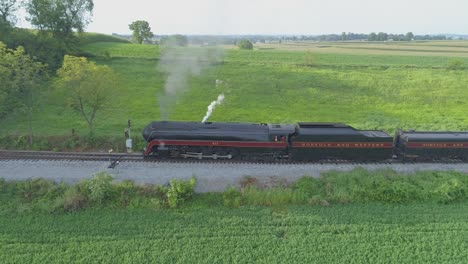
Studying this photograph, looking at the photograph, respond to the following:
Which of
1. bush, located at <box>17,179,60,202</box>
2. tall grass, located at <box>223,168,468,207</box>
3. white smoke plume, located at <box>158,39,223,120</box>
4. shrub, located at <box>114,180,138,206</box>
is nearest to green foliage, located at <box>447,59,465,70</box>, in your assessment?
tall grass, located at <box>223,168,468,207</box>

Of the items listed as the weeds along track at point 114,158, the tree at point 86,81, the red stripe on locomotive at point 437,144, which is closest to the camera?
the weeds along track at point 114,158

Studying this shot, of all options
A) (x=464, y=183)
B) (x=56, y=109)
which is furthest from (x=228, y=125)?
(x=56, y=109)

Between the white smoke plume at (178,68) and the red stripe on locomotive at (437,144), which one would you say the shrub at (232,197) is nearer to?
the white smoke plume at (178,68)

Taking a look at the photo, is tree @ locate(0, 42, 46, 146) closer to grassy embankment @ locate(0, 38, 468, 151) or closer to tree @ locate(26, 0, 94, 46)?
grassy embankment @ locate(0, 38, 468, 151)

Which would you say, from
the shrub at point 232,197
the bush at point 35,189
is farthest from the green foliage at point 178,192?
the bush at point 35,189

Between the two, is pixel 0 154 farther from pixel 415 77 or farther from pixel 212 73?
pixel 415 77

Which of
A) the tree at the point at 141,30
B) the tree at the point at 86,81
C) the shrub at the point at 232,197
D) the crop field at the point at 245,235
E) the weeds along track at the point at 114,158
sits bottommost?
the crop field at the point at 245,235
